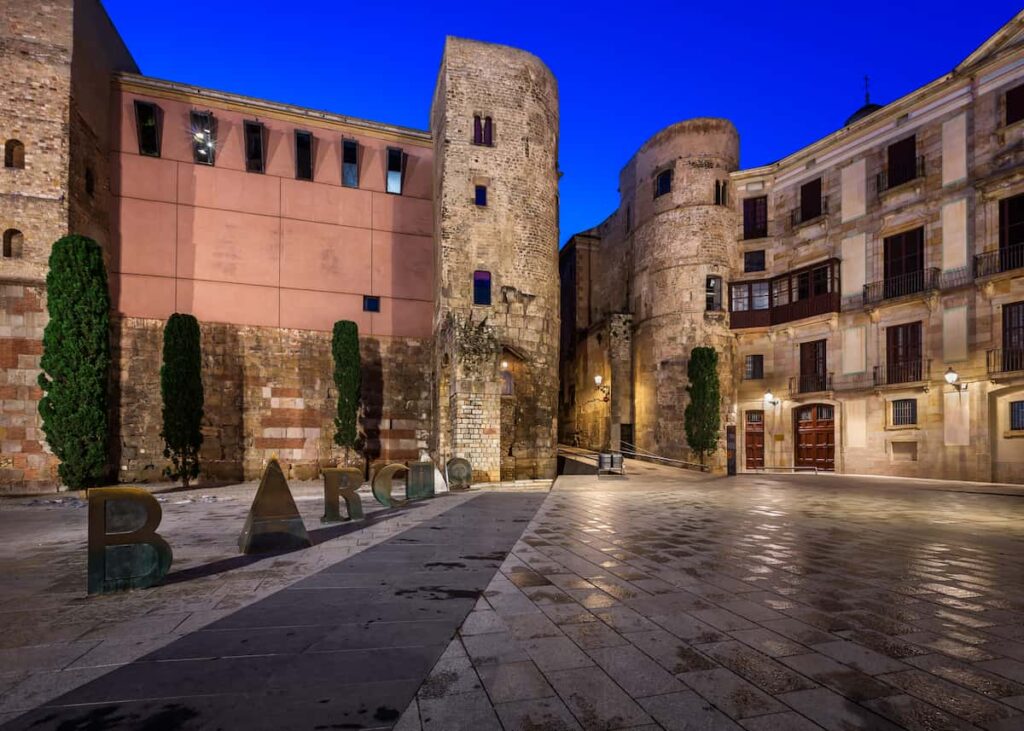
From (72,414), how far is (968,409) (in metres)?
26.8

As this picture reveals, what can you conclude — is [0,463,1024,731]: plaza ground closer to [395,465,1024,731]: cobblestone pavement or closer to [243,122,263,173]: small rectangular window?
[395,465,1024,731]: cobblestone pavement

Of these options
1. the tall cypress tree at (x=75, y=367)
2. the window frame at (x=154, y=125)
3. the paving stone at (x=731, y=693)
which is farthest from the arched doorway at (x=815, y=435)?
the window frame at (x=154, y=125)

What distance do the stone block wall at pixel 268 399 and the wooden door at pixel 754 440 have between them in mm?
14808

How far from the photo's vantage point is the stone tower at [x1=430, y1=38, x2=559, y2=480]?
59.5 feet

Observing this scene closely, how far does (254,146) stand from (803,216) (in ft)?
74.4

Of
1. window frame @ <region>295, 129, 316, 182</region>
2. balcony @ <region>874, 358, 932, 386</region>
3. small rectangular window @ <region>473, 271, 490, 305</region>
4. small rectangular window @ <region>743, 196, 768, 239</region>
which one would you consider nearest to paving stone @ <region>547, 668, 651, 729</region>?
small rectangular window @ <region>473, 271, 490, 305</region>

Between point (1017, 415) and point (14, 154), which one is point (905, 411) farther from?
point (14, 154)

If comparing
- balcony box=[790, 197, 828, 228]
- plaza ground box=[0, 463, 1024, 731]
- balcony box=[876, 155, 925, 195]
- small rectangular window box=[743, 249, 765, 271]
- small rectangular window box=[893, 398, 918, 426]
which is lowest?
plaza ground box=[0, 463, 1024, 731]

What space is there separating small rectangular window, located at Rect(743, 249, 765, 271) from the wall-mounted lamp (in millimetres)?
9308

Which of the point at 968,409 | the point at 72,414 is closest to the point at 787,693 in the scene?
the point at 72,414

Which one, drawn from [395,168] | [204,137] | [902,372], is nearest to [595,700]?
[395,168]

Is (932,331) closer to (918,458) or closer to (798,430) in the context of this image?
(918,458)

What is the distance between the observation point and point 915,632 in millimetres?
4031

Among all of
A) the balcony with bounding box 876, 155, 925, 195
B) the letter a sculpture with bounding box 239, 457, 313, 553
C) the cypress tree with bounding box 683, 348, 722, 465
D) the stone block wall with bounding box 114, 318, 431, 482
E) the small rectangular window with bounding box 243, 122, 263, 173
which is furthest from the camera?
the cypress tree with bounding box 683, 348, 722, 465
